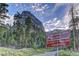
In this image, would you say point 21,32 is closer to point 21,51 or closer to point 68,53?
point 21,51

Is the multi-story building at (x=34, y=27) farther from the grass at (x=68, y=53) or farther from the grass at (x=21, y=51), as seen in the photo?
the grass at (x=68, y=53)

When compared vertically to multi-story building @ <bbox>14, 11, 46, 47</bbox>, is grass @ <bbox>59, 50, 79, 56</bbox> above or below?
below

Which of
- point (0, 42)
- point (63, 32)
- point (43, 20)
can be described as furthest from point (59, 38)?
point (0, 42)

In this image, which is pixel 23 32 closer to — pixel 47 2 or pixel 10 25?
pixel 10 25

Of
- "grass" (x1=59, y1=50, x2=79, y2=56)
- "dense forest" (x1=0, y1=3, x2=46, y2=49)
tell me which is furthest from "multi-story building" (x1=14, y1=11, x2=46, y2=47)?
"grass" (x1=59, y1=50, x2=79, y2=56)

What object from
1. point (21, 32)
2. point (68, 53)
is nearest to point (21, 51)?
point (21, 32)

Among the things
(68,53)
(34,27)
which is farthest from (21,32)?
(68,53)

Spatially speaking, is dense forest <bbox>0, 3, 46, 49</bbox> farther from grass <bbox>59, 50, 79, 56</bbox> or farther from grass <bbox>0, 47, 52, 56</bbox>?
grass <bbox>59, 50, 79, 56</bbox>

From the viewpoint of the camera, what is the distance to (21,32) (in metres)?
1.41

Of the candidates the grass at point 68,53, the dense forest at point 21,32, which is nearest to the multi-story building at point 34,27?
the dense forest at point 21,32

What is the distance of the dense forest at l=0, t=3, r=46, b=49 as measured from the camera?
54.7 inches

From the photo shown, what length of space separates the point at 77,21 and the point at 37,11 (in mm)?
307

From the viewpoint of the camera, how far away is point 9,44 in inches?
54.6

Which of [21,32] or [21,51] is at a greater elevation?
[21,32]
